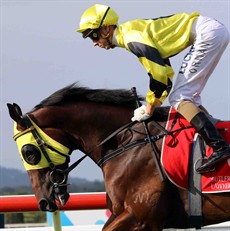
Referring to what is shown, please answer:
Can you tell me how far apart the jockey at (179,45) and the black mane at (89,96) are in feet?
0.66

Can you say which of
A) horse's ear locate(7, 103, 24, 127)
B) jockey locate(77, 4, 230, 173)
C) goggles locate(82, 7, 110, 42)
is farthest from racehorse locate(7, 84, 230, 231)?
goggles locate(82, 7, 110, 42)

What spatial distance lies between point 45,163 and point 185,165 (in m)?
0.90

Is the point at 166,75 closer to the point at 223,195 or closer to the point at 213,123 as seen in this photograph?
the point at 213,123

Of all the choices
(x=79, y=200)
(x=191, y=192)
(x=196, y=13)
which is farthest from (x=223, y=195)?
(x=79, y=200)

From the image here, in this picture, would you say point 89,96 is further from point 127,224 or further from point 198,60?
point 127,224

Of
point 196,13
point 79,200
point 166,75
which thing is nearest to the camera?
point 166,75

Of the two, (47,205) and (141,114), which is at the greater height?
(141,114)

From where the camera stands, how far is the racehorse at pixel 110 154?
4691 millimetres

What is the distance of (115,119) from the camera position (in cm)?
498

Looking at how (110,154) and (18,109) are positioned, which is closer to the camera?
(110,154)

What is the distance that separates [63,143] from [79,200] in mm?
1514

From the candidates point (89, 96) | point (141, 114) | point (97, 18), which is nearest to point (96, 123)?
point (89, 96)

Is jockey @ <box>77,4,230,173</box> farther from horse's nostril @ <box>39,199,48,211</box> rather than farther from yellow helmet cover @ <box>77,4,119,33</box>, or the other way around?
horse's nostril @ <box>39,199,48,211</box>

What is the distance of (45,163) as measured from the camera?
494 cm
